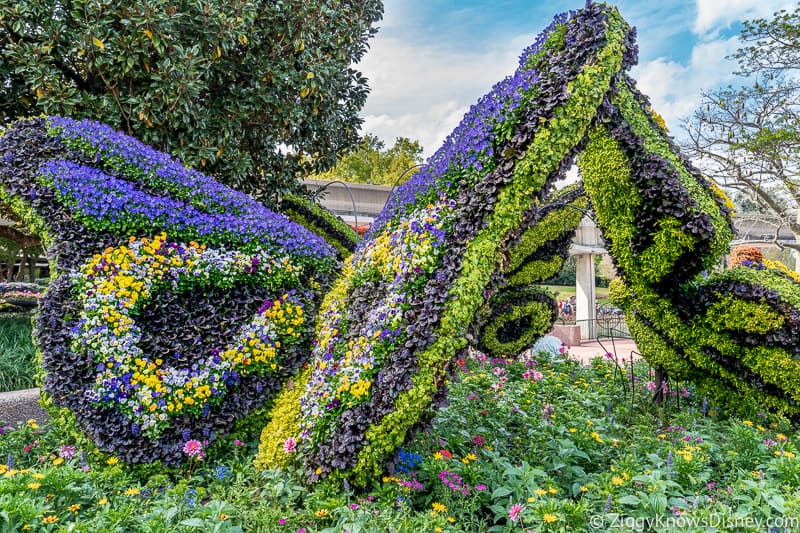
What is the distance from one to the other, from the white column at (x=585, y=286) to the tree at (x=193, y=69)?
13505mm

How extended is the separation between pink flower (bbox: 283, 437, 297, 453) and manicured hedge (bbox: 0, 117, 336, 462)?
2.11ft

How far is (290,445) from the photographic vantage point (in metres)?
2.97

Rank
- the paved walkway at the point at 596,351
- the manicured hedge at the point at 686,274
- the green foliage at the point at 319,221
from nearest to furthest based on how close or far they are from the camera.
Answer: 1. the manicured hedge at the point at 686,274
2. the green foliage at the point at 319,221
3. the paved walkway at the point at 596,351

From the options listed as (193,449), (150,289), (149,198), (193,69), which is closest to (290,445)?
(193,449)

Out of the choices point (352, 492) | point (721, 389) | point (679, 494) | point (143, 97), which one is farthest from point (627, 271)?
point (143, 97)

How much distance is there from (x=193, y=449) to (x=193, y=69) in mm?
3648

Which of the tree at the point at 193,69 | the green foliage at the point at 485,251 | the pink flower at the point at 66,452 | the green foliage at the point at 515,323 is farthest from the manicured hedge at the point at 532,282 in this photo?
the pink flower at the point at 66,452

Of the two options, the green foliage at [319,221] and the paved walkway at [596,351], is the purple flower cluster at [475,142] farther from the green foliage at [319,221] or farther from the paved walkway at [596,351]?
the paved walkway at [596,351]

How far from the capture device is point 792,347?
374cm

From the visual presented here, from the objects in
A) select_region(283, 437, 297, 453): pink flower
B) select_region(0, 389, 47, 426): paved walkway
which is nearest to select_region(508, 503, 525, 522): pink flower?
select_region(283, 437, 297, 453): pink flower

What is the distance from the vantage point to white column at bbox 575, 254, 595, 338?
17.6m

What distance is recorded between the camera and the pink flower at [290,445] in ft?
9.71

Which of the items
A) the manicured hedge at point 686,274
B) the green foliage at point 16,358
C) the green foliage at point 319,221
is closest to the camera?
the manicured hedge at point 686,274

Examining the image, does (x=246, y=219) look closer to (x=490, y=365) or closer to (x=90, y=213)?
(x=90, y=213)
